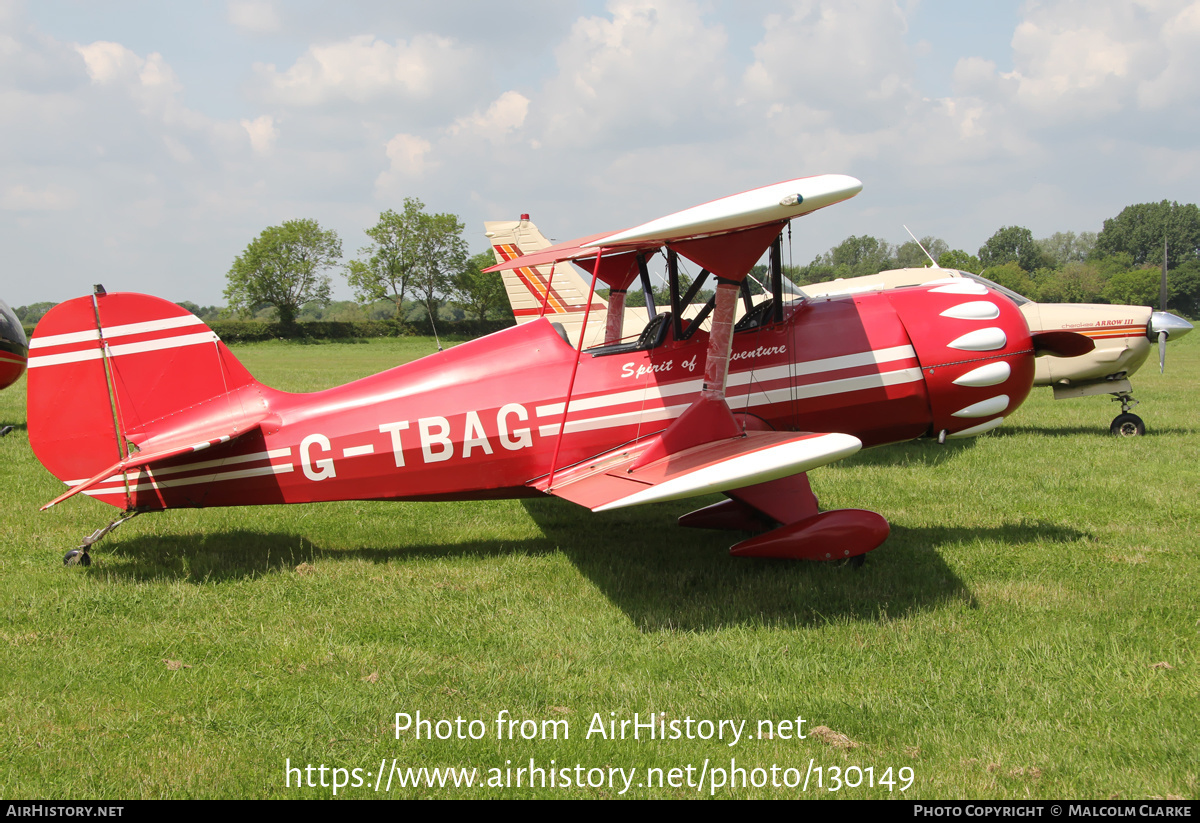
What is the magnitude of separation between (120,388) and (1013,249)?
134 m

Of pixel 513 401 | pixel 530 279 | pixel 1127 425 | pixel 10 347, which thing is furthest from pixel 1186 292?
pixel 10 347

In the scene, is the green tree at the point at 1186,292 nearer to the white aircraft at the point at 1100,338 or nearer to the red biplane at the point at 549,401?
the white aircraft at the point at 1100,338

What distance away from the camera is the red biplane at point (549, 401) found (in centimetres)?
567

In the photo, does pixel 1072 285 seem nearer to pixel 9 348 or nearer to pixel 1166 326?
pixel 1166 326

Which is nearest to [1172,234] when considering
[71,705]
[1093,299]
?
[1093,299]

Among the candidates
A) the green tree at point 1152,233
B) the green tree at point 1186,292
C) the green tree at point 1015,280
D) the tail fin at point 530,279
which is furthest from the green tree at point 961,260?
the tail fin at point 530,279

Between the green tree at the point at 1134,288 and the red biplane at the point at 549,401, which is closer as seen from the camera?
the red biplane at the point at 549,401

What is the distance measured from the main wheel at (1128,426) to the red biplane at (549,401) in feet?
21.9

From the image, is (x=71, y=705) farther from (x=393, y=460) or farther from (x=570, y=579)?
(x=570, y=579)

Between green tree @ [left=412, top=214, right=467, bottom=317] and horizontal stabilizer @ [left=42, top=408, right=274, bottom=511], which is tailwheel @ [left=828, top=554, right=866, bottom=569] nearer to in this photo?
horizontal stabilizer @ [left=42, top=408, right=274, bottom=511]

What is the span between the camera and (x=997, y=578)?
5.59m

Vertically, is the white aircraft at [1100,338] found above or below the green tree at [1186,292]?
above

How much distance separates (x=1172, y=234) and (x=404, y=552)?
13057 centimetres
